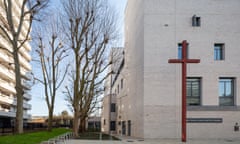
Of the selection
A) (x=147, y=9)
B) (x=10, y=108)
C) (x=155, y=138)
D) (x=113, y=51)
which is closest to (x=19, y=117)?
(x=155, y=138)

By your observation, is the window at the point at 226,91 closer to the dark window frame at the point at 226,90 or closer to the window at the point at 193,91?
the dark window frame at the point at 226,90

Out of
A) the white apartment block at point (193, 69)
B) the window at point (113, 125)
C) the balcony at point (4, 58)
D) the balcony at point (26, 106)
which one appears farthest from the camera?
the balcony at point (26, 106)

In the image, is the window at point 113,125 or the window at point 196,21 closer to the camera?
the window at point 196,21

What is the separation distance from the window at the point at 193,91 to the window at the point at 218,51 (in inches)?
117

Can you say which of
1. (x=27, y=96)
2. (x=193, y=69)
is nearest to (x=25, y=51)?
(x=27, y=96)

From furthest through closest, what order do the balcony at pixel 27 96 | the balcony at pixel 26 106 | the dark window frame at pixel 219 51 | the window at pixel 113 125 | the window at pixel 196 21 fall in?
the balcony at pixel 27 96, the balcony at pixel 26 106, the window at pixel 113 125, the window at pixel 196 21, the dark window frame at pixel 219 51

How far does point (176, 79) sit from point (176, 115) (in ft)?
Answer: 11.2

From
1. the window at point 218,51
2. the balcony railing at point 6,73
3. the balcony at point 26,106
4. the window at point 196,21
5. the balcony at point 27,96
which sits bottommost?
the balcony at point 26,106

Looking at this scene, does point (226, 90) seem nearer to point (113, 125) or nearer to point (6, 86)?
point (113, 125)

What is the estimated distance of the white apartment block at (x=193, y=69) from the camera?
28297 mm

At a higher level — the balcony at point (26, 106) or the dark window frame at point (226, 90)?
the dark window frame at point (226, 90)

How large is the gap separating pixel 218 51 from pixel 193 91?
15.8 ft

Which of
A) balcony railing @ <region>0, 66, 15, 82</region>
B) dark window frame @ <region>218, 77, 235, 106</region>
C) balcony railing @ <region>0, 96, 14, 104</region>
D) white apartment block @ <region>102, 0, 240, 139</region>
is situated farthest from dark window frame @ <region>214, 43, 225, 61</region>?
balcony railing @ <region>0, 66, 15, 82</region>

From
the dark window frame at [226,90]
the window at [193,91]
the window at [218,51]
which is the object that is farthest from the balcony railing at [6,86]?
the dark window frame at [226,90]
